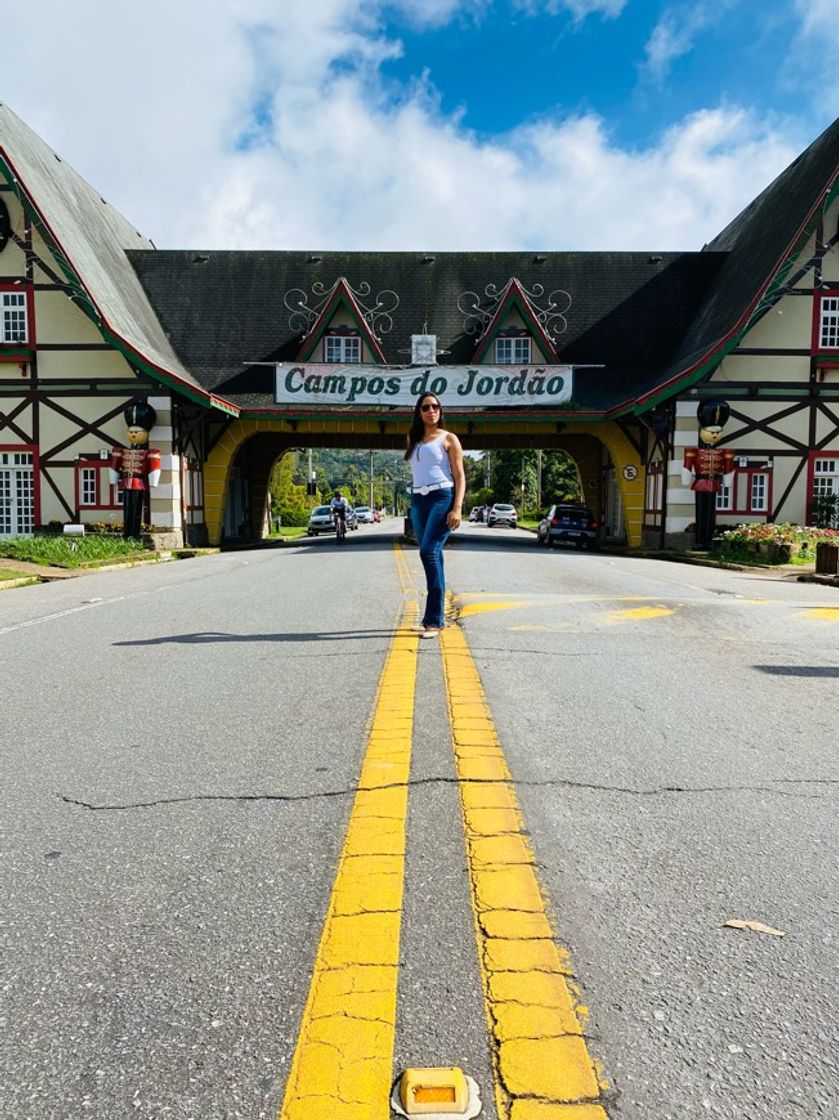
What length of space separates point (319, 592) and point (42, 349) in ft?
56.0

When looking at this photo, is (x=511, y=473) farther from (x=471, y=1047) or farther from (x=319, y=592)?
(x=471, y=1047)

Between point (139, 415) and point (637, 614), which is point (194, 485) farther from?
point (637, 614)

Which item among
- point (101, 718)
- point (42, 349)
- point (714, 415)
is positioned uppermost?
point (42, 349)

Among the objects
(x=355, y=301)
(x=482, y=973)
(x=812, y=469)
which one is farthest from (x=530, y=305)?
(x=482, y=973)

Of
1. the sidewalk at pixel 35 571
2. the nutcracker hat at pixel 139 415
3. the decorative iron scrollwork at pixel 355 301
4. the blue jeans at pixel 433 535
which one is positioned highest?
the decorative iron scrollwork at pixel 355 301

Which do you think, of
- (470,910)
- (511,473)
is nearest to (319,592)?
(470,910)

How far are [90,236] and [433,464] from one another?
23333 mm

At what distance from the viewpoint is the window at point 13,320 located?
24.4m

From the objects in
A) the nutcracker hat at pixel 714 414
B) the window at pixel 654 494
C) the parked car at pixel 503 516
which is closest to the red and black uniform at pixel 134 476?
the window at pixel 654 494

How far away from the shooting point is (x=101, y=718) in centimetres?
483

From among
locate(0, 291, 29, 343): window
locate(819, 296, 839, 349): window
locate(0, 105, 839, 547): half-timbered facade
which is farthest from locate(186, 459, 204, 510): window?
locate(819, 296, 839, 349): window

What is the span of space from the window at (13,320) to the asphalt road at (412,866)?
20421 mm

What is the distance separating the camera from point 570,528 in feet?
89.3

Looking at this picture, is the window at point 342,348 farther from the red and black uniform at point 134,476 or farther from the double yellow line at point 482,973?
the double yellow line at point 482,973
